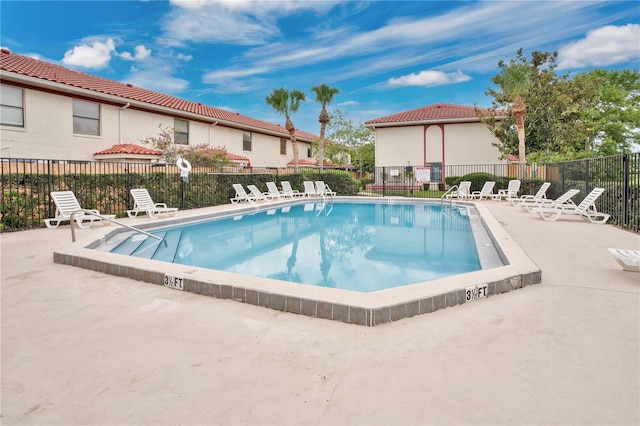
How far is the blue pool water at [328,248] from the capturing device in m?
5.81

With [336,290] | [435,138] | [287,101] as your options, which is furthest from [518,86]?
[336,290]

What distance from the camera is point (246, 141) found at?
2572 cm

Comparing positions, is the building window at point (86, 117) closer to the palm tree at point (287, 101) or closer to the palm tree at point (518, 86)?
the palm tree at point (287, 101)

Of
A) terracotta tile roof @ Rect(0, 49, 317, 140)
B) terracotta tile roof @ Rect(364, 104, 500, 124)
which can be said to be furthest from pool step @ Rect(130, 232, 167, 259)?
terracotta tile roof @ Rect(364, 104, 500, 124)

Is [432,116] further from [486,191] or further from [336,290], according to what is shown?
[336,290]

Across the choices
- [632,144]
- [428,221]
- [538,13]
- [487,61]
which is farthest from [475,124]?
[632,144]

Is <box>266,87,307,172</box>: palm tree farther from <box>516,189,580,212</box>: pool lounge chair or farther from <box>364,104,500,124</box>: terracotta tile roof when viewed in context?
<box>516,189,580,212</box>: pool lounge chair

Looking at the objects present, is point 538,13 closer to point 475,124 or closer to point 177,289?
point 475,124

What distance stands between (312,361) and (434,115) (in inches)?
1053

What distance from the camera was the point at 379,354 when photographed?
2617 millimetres

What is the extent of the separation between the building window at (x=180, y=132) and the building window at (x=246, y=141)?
5186mm

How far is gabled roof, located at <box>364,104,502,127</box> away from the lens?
84.0 feet

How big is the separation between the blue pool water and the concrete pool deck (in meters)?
2.03

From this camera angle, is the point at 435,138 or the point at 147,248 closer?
the point at 147,248
